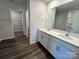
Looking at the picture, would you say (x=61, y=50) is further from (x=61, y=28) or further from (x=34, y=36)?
(x=34, y=36)

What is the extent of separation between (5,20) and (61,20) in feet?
10.4

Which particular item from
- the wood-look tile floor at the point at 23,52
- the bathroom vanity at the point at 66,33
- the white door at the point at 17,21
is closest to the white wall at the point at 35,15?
the wood-look tile floor at the point at 23,52

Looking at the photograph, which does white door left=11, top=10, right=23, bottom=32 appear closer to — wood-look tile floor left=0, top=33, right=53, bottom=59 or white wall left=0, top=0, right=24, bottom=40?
white wall left=0, top=0, right=24, bottom=40

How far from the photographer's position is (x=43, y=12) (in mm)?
3092

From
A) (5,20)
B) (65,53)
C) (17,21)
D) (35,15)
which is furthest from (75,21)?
(17,21)

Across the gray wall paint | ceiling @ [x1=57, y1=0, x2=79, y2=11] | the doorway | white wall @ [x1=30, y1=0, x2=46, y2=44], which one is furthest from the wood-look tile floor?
the doorway

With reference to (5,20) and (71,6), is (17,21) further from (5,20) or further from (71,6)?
(71,6)

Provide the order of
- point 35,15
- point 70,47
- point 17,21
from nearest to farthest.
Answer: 1. point 70,47
2. point 35,15
3. point 17,21

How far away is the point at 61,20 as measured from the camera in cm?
210

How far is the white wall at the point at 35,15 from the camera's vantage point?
8.95ft

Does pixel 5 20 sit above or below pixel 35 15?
below

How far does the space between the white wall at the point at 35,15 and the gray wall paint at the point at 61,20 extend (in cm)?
103

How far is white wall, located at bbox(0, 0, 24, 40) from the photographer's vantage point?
3.16 metres

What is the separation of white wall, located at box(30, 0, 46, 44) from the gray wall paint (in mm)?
1030
